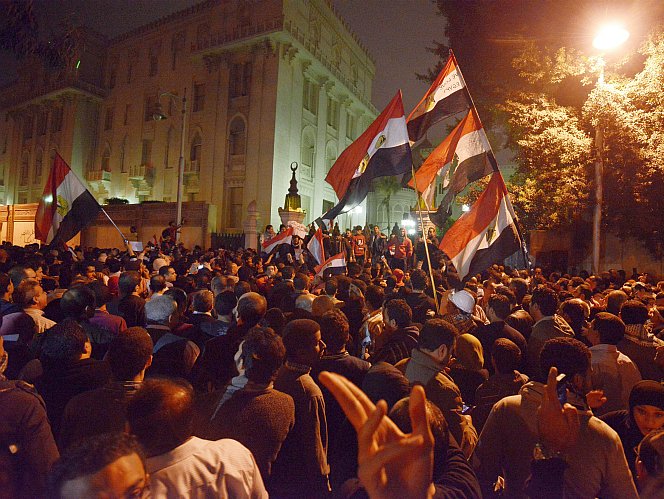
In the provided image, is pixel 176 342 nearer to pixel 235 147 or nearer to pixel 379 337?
pixel 379 337

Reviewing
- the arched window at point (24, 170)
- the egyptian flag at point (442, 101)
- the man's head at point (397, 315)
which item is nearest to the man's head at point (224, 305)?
the man's head at point (397, 315)

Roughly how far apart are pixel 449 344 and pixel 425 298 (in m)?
3.23

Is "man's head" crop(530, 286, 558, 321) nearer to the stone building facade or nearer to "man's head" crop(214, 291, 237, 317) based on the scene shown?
"man's head" crop(214, 291, 237, 317)

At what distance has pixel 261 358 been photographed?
2662 mm

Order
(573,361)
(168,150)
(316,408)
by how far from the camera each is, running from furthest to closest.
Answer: (168,150), (316,408), (573,361)

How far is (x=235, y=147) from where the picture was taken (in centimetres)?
3406

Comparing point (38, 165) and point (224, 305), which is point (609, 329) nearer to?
point (224, 305)

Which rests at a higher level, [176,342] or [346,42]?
[346,42]

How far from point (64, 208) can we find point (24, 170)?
161 ft

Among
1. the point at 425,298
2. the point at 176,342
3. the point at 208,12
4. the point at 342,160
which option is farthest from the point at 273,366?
the point at 208,12

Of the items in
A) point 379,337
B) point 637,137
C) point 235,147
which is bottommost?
point 379,337

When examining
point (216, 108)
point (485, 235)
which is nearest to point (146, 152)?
point (216, 108)

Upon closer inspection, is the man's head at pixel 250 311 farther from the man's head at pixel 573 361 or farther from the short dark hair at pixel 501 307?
the man's head at pixel 573 361

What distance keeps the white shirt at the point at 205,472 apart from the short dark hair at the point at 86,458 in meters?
0.32
